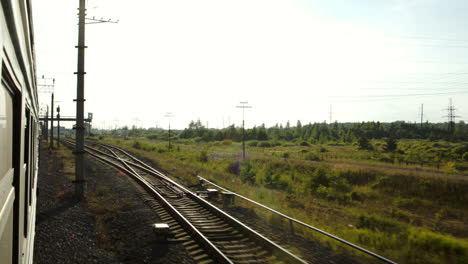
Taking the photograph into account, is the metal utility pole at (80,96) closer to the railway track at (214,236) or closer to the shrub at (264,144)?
the railway track at (214,236)

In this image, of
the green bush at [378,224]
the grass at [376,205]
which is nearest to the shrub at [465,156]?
the grass at [376,205]

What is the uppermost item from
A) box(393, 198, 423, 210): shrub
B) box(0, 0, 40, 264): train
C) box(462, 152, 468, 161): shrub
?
box(0, 0, 40, 264): train

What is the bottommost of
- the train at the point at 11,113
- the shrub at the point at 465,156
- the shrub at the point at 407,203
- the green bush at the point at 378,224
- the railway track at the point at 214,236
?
the shrub at the point at 407,203

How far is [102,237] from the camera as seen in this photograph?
8.18 meters

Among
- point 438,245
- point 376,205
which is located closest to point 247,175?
point 376,205

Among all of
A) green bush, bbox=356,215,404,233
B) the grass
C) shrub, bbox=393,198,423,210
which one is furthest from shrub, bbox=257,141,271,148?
green bush, bbox=356,215,404,233

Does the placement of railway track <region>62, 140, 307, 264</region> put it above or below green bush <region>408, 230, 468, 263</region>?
above

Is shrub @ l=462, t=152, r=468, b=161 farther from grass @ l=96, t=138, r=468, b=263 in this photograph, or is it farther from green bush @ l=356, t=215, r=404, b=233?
green bush @ l=356, t=215, r=404, b=233

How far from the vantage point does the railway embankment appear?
7.11m

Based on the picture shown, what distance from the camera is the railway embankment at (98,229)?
7.11m

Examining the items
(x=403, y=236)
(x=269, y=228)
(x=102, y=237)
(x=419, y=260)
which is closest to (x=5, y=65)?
(x=102, y=237)

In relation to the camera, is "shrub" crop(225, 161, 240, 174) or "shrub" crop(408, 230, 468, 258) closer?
"shrub" crop(408, 230, 468, 258)

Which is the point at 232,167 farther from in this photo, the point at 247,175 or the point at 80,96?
the point at 80,96

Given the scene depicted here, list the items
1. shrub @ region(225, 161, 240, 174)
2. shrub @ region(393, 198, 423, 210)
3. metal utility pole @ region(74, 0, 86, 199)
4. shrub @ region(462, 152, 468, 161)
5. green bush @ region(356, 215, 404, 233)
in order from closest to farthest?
1. green bush @ region(356, 215, 404, 233)
2. metal utility pole @ region(74, 0, 86, 199)
3. shrub @ region(393, 198, 423, 210)
4. shrub @ region(225, 161, 240, 174)
5. shrub @ region(462, 152, 468, 161)
